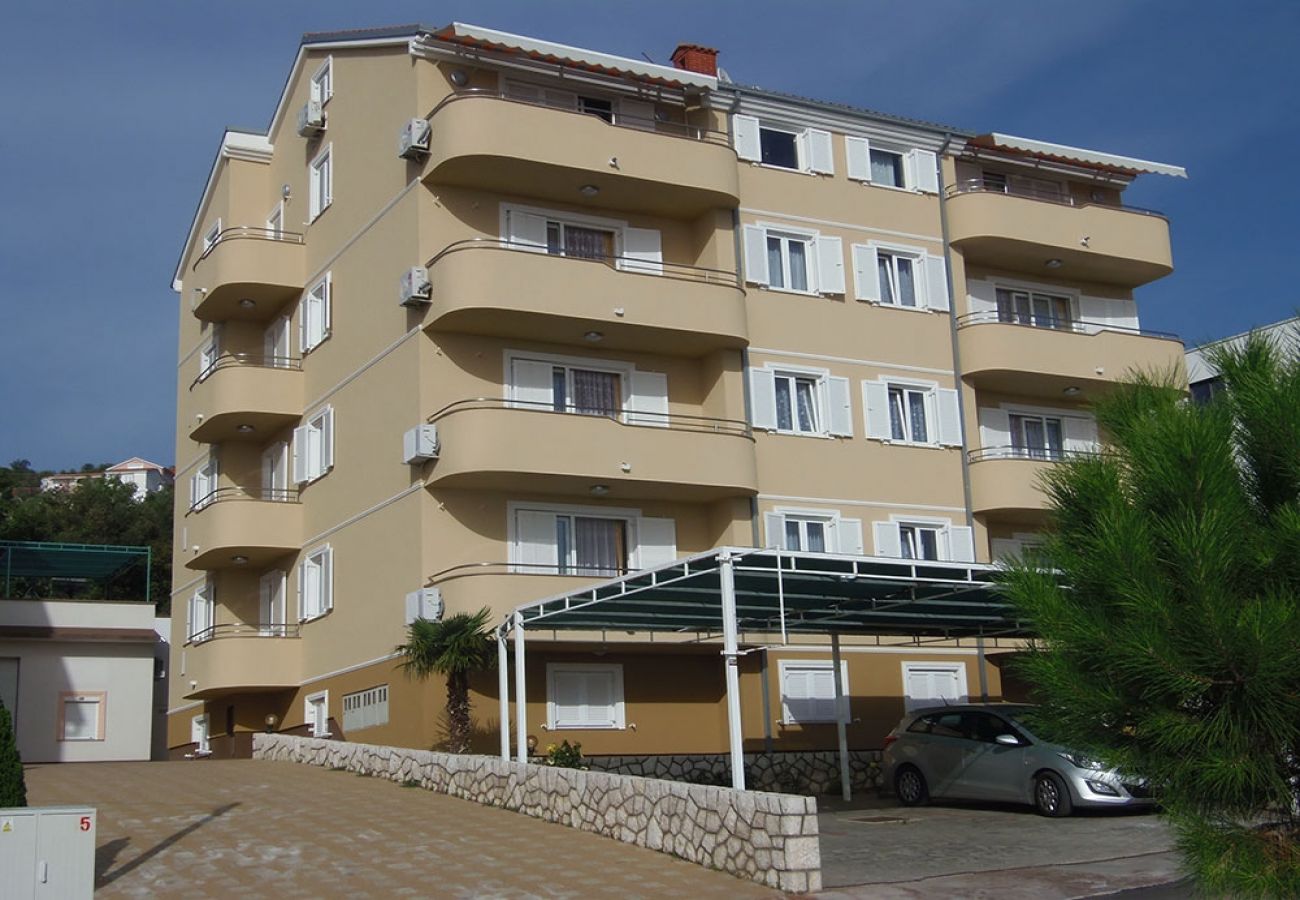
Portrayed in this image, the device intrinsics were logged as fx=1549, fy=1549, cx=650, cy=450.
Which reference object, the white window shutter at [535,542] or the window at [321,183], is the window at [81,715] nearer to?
the window at [321,183]

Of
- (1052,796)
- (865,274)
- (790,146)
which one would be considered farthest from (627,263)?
(1052,796)

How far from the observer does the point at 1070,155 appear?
37406 millimetres

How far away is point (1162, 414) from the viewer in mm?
9008

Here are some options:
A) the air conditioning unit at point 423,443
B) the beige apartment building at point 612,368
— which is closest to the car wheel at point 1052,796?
the beige apartment building at point 612,368

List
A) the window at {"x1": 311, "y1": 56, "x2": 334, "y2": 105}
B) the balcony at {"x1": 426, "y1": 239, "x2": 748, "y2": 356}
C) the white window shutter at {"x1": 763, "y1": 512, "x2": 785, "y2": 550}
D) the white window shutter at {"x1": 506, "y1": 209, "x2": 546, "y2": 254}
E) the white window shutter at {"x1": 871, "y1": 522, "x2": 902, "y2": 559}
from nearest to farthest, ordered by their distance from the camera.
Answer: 1. the balcony at {"x1": 426, "y1": 239, "x2": 748, "y2": 356}
2. the white window shutter at {"x1": 506, "y1": 209, "x2": 546, "y2": 254}
3. the white window shutter at {"x1": 763, "y1": 512, "x2": 785, "y2": 550}
4. the white window shutter at {"x1": 871, "y1": 522, "x2": 902, "y2": 559}
5. the window at {"x1": 311, "y1": 56, "x2": 334, "y2": 105}

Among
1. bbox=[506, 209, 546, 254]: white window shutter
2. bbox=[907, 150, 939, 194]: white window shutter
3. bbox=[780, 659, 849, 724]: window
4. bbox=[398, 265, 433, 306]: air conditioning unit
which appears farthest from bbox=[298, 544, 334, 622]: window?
bbox=[907, 150, 939, 194]: white window shutter

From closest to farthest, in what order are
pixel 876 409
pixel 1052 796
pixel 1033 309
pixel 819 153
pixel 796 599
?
1. pixel 1052 796
2. pixel 796 599
3. pixel 876 409
4. pixel 819 153
5. pixel 1033 309

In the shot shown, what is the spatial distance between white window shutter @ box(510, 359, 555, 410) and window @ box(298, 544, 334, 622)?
618 cm

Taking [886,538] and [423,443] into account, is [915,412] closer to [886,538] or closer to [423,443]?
[886,538]

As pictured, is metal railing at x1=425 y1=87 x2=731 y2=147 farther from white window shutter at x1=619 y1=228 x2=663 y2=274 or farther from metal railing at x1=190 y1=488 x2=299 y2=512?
metal railing at x1=190 y1=488 x2=299 y2=512

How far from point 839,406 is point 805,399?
30.1 inches

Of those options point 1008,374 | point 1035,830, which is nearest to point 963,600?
point 1035,830

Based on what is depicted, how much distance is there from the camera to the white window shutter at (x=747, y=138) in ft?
111

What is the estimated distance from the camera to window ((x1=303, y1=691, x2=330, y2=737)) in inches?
1303
